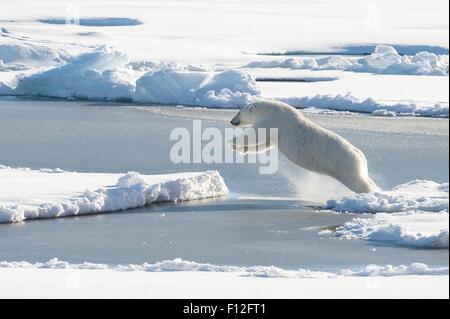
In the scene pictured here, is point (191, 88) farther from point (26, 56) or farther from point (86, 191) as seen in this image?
point (86, 191)

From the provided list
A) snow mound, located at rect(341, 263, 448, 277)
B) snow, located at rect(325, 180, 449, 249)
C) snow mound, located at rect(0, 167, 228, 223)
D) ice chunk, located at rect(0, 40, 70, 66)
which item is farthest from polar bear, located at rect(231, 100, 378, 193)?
ice chunk, located at rect(0, 40, 70, 66)

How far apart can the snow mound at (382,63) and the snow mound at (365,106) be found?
13.4ft

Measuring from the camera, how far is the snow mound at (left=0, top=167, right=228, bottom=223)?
29.7 feet

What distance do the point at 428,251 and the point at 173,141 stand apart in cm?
739

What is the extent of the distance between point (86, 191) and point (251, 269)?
3030 mm

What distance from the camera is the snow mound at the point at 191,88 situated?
19.6 meters

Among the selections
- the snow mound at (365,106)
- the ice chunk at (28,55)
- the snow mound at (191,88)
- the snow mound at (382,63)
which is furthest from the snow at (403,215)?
the ice chunk at (28,55)

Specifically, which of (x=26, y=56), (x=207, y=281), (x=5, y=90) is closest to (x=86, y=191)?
(x=207, y=281)

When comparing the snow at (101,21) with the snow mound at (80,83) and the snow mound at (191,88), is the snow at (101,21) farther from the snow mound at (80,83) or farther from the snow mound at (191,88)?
the snow mound at (191,88)

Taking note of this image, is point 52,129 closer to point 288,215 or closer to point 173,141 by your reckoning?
point 173,141

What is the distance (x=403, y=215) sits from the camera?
897cm

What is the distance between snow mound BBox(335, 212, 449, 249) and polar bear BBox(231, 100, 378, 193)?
1358 millimetres

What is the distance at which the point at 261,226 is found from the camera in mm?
8914

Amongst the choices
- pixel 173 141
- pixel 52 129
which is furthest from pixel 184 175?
pixel 52 129
